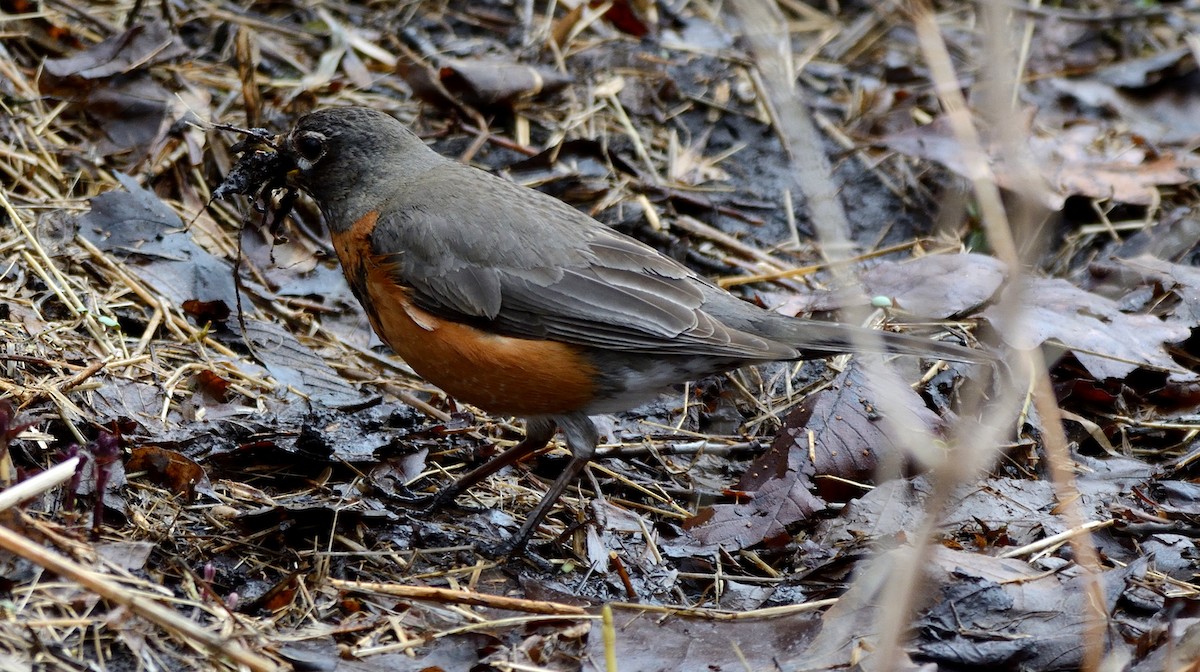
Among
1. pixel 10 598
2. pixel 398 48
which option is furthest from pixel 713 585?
pixel 398 48

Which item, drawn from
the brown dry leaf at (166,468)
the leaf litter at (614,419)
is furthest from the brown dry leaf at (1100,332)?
the brown dry leaf at (166,468)

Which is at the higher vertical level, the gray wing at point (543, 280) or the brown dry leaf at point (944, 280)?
the gray wing at point (543, 280)

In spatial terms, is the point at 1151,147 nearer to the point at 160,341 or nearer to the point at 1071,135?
the point at 1071,135

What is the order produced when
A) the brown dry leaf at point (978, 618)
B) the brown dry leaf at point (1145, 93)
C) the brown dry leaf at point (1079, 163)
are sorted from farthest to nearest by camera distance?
1. the brown dry leaf at point (1145, 93)
2. the brown dry leaf at point (1079, 163)
3. the brown dry leaf at point (978, 618)

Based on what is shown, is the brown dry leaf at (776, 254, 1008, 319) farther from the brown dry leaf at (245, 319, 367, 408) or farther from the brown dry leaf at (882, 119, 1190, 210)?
the brown dry leaf at (245, 319, 367, 408)

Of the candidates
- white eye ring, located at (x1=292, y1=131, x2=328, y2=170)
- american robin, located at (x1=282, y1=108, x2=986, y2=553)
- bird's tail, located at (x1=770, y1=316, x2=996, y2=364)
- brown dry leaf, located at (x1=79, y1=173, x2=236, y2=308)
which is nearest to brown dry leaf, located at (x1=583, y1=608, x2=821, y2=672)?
american robin, located at (x1=282, y1=108, x2=986, y2=553)

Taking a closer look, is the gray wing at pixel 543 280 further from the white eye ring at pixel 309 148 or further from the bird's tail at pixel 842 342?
the white eye ring at pixel 309 148
